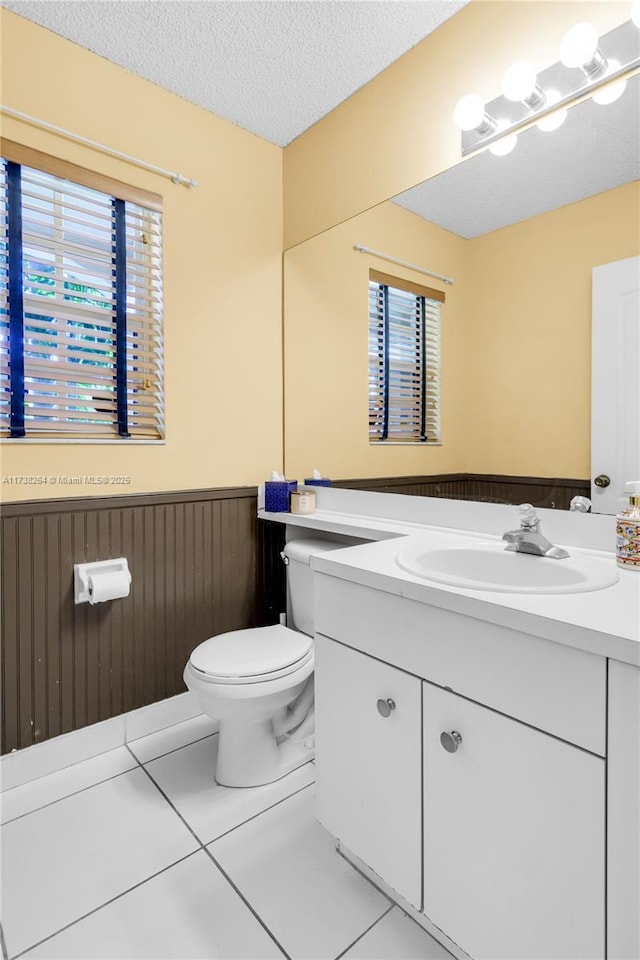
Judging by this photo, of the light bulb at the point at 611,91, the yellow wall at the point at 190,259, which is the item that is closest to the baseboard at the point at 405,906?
the yellow wall at the point at 190,259

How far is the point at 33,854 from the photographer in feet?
4.37

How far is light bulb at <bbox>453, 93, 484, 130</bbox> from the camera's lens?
150cm

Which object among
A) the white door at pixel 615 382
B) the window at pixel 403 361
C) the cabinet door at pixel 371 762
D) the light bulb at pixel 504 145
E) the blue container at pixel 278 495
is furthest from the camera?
the blue container at pixel 278 495

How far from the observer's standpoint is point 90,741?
1.74 meters

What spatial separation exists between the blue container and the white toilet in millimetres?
509

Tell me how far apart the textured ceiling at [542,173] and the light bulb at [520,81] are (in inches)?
3.8

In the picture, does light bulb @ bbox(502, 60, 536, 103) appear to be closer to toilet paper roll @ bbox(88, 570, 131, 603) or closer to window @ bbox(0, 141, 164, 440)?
window @ bbox(0, 141, 164, 440)

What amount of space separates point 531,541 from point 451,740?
543 mm

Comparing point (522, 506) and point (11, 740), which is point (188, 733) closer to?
point (11, 740)

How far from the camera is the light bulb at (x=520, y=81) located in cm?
138

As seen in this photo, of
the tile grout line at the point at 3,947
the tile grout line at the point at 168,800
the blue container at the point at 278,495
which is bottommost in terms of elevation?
the tile grout line at the point at 3,947

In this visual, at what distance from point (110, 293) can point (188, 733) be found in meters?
1.68

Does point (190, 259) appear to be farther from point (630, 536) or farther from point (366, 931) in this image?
point (366, 931)

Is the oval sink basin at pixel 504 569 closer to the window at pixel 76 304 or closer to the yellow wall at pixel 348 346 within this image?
the yellow wall at pixel 348 346
